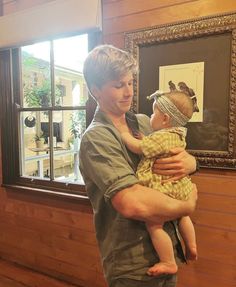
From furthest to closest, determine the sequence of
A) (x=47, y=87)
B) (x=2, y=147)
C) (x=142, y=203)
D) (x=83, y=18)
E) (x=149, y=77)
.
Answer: (x=2, y=147) < (x=47, y=87) < (x=83, y=18) < (x=149, y=77) < (x=142, y=203)

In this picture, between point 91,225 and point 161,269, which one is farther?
point 91,225

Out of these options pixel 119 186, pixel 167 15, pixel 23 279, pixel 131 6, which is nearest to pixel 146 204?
pixel 119 186

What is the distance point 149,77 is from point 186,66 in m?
0.23

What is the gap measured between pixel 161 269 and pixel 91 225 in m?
1.17

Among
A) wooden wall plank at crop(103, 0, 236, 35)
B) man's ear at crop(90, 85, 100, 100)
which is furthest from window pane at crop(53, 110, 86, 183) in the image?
man's ear at crop(90, 85, 100, 100)

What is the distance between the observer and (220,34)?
1.51 metres

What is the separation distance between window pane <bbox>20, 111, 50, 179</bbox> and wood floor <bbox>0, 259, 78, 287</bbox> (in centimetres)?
77

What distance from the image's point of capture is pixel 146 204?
36.4 inches

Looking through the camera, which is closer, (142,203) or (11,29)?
(142,203)

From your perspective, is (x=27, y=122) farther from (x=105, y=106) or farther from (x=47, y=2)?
(x=105, y=106)

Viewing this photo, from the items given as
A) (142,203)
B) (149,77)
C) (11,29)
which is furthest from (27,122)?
(142,203)

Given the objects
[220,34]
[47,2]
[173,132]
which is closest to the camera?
[173,132]

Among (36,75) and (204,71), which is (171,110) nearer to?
(204,71)

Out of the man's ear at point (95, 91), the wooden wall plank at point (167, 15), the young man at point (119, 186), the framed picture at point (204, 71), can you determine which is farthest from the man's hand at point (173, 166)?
the wooden wall plank at point (167, 15)
